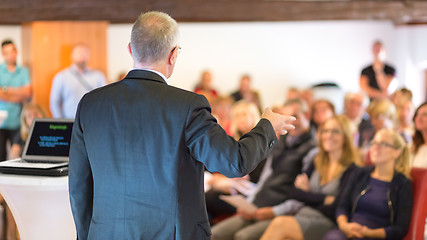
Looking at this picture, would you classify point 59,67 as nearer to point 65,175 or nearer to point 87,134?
point 65,175

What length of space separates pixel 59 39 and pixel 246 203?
3.94 meters

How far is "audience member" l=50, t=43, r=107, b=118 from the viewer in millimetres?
6297

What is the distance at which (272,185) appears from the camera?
387 cm

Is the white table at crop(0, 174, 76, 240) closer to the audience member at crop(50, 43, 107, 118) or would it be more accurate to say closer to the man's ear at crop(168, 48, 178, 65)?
the man's ear at crop(168, 48, 178, 65)

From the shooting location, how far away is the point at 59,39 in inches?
261

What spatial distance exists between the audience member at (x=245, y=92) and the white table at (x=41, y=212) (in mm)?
6107

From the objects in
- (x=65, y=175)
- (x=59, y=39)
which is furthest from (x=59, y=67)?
(x=65, y=175)

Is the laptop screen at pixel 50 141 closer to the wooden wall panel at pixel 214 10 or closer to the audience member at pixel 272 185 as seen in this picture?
the audience member at pixel 272 185

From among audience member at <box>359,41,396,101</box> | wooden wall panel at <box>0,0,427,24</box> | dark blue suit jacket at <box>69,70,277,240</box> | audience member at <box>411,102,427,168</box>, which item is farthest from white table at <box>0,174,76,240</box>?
audience member at <box>359,41,396,101</box>

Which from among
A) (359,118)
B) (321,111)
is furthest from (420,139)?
(359,118)

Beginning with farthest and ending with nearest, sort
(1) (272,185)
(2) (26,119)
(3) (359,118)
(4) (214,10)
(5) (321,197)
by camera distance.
Answer: (4) (214,10)
(3) (359,118)
(2) (26,119)
(1) (272,185)
(5) (321,197)

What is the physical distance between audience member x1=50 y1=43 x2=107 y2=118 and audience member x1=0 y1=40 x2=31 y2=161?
0.34 metres

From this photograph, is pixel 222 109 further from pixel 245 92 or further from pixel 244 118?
pixel 245 92

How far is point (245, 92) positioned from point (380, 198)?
5773mm
